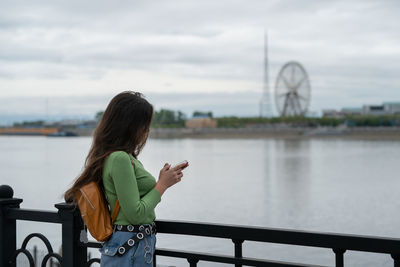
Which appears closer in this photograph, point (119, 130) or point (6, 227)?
point (119, 130)

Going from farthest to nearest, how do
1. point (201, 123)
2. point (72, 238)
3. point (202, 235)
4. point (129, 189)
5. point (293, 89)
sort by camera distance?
1. point (201, 123)
2. point (293, 89)
3. point (72, 238)
4. point (202, 235)
5. point (129, 189)

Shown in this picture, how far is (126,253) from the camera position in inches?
122

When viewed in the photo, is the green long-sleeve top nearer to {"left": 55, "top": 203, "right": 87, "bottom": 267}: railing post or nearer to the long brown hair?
the long brown hair

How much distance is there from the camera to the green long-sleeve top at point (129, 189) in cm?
297

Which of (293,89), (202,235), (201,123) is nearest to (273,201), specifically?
(202,235)

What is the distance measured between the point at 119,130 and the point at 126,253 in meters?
0.71

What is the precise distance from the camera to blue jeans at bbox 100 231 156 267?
Answer: 10.2ft

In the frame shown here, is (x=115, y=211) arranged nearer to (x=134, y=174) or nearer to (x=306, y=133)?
(x=134, y=174)

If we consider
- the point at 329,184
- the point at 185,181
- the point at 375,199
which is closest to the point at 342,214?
the point at 375,199

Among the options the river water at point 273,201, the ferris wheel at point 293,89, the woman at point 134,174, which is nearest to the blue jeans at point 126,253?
the woman at point 134,174

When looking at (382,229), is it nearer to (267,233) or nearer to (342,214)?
(342,214)

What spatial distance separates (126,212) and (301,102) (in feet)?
474

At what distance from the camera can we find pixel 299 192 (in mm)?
40000

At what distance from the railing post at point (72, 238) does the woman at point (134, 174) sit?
0.83m
